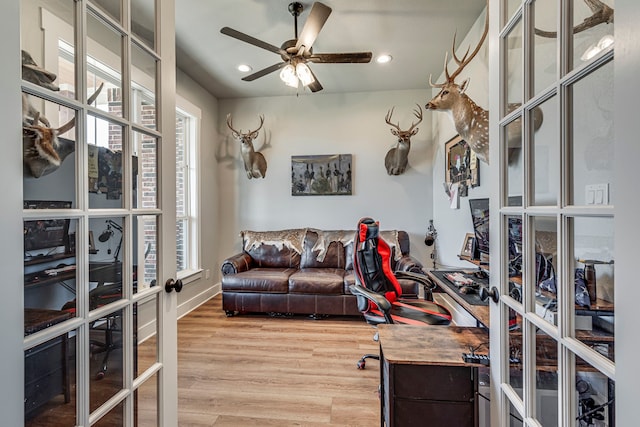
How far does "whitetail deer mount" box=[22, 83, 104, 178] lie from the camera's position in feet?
2.37

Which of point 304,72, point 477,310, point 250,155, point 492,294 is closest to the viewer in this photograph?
point 492,294

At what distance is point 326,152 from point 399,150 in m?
1.05

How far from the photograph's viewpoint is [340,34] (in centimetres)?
279

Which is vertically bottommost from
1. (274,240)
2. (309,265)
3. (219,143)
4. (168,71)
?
(309,265)

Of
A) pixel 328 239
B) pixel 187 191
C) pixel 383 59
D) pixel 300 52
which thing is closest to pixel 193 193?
pixel 187 191

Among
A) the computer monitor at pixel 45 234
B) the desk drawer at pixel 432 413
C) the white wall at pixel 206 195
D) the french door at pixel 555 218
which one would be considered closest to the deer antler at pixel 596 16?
the french door at pixel 555 218

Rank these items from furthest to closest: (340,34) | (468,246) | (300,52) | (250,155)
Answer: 1. (250,155)
2. (340,34)
3. (468,246)
4. (300,52)

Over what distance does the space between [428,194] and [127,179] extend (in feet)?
12.6

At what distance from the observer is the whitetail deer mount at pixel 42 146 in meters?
0.72

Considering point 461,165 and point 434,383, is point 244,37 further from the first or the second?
point 434,383

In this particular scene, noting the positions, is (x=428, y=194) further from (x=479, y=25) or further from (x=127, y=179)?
(x=127, y=179)

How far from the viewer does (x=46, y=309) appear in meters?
0.78

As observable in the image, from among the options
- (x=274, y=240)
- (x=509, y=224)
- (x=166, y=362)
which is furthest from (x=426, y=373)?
(x=274, y=240)

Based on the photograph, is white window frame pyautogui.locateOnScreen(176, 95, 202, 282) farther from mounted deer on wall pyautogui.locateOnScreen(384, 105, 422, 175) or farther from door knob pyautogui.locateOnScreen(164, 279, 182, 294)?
door knob pyautogui.locateOnScreen(164, 279, 182, 294)
